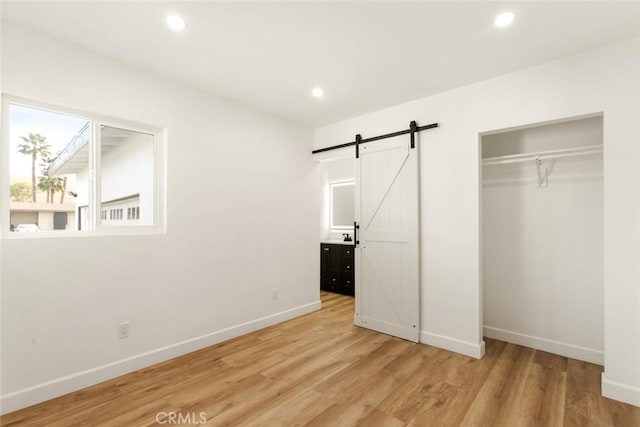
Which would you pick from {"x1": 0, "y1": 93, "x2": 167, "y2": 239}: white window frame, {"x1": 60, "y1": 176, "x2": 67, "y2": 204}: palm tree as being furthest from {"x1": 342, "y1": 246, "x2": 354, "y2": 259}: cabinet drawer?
{"x1": 60, "y1": 176, "x2": 67, "y2": 204}: palm tree

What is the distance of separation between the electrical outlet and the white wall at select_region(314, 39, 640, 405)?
2858 mm

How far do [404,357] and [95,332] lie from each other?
269 centimetres

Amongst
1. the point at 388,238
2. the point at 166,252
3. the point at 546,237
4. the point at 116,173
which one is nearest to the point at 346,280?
→ the point at 388,238

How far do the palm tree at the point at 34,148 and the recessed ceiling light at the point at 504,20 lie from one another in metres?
3.44

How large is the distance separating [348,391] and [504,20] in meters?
2.89

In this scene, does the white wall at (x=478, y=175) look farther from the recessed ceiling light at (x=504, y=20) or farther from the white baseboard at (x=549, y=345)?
the recessed ceiling light at (x=504, y=20)

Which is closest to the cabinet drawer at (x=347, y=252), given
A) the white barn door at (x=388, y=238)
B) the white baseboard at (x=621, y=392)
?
the white barn door at (x=388, y=238)

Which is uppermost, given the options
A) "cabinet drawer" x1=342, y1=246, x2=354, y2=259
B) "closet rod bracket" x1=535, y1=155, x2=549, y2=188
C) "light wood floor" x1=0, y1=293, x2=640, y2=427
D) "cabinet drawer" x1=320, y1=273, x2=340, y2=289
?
"closet rod bracket" x1=535, y1=155, x2=549, y2=188

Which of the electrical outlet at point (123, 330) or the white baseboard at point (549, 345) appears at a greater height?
the electrical outlet at point (123, 330)

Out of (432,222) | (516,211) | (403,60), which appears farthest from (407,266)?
(403,60)

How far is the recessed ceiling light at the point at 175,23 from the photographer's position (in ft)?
6.63

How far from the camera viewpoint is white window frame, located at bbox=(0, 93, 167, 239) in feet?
6.91

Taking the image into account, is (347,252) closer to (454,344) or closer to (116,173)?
(454,344)

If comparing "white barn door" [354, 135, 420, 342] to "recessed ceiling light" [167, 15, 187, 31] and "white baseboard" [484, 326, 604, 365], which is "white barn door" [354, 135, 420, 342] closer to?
"white baseboard" [484, 326, 604, 365]
